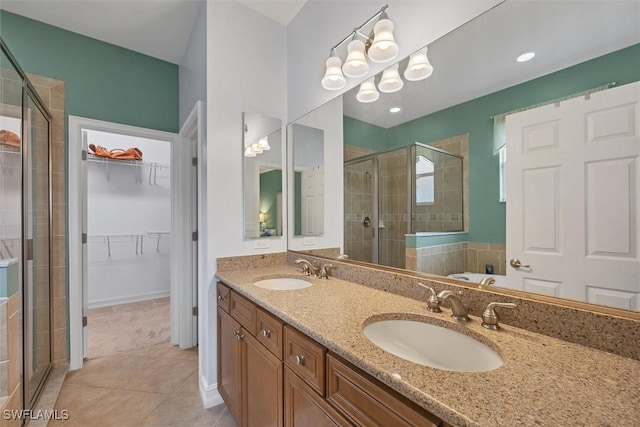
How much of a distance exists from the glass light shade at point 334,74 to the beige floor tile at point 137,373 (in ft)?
8.01

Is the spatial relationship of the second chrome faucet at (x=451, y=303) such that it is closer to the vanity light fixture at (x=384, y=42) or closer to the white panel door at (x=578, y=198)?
the white panel door at (x=578, y=198)

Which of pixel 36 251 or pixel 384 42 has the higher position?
pixel 384 42

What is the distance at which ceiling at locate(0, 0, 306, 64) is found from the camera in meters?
2.00

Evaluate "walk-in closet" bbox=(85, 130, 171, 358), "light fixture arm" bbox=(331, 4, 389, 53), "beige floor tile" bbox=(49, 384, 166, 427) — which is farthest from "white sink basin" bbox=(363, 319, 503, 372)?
"walk-in closet" bbox=(85, 130, 171, 358)

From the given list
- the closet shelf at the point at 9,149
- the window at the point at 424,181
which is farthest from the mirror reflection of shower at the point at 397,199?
the closet shelf at the point at 9,149

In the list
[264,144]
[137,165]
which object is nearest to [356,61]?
[264,144]

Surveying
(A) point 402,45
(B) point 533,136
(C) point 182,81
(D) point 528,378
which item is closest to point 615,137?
(B) point 533,136

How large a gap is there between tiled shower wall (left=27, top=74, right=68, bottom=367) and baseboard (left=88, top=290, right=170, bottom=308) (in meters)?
1.75

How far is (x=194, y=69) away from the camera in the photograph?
2.19 m

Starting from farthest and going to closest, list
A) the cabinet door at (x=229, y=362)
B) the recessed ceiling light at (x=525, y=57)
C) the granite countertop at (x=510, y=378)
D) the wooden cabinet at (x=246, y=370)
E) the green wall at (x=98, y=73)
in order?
the green wall at (x=98, y=73)
the cabinet door at (x=229, y=362)
the wooden cabinet at (x=246, y=370)
the recessed ceiling light at (x=525, y=57)
the granite countertop at (x=510, y=378)

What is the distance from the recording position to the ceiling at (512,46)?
80cm

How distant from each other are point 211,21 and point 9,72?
1212mm

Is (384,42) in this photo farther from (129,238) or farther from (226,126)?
(129,238)

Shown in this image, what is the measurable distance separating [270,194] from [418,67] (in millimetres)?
1336
